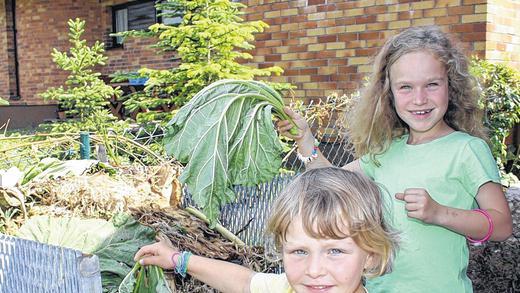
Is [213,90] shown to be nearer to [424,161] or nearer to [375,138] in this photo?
[375,138]

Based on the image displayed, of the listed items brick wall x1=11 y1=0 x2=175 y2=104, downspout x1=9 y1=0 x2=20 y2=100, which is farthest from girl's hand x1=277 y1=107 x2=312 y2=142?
downspout x1=9 y1=0 x2=20 y2=100

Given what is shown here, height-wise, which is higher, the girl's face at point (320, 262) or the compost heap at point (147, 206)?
the girl's face at point (320, 262)

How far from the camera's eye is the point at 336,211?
5.15 ft

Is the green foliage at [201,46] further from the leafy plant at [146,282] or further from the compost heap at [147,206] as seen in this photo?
the leafy plant at [146,282]

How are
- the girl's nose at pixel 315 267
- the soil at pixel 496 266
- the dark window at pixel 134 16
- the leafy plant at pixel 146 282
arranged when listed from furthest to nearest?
the dark window at pixel 134 16 → the soil at pixel 496 266 → the leafy plant at pixel 146 282 → the girl's nose at pixel 315 267

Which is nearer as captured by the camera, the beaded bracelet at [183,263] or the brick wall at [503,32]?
the beaded bracelet at [183,263]

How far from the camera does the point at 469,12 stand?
5.79 meters

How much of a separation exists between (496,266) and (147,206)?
283 cm

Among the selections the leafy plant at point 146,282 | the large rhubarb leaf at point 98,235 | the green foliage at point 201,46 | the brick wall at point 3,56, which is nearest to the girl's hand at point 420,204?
the leafy plant at point 146,282

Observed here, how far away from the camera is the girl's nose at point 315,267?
60.2 inches

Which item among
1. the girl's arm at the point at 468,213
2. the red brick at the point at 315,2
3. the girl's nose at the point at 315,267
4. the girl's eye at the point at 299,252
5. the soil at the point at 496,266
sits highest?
the red brick at the point at 315,2

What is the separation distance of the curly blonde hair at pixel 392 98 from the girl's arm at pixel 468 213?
321 mm

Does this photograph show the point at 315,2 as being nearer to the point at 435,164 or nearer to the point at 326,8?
the point at 326,8

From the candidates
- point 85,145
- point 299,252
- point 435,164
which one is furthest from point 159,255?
point 85,145
